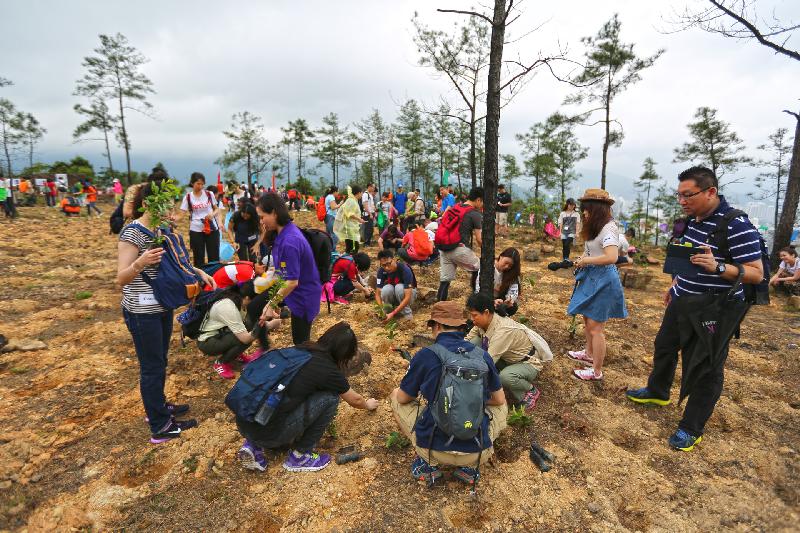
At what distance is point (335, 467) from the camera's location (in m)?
2.94

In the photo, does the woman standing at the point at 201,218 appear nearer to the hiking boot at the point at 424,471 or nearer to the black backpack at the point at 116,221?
the black backpack at the point at 116,221

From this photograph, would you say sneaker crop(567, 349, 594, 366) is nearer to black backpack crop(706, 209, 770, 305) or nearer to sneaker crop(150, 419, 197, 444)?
black backpack crop(706, 209, 770, 305)

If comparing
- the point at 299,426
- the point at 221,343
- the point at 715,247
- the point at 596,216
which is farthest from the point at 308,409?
the point at 715,247

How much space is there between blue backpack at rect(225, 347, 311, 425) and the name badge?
3.12ft

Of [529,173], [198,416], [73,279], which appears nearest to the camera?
[198,416]

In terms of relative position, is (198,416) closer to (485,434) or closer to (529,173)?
(485,434)

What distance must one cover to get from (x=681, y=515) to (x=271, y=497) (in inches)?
110

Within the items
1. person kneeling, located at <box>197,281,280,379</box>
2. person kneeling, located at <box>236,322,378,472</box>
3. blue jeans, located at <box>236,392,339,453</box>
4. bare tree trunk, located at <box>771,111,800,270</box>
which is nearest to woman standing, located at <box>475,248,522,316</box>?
person kneeling, located at <box>236,322,378,472</box>

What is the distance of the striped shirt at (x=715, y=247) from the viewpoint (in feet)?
9.11

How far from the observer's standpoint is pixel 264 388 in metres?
2.60

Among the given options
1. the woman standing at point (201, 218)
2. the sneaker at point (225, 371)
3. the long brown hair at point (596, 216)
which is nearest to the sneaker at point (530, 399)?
the long brown hair at point (596, 216)

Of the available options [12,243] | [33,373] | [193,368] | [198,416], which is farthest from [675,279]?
[12,243]

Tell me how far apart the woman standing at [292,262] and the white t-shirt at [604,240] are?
278 centimetres

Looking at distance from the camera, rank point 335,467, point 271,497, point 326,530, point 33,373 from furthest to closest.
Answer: point 33,373
point 335,467
point 271,497
point 326,530
